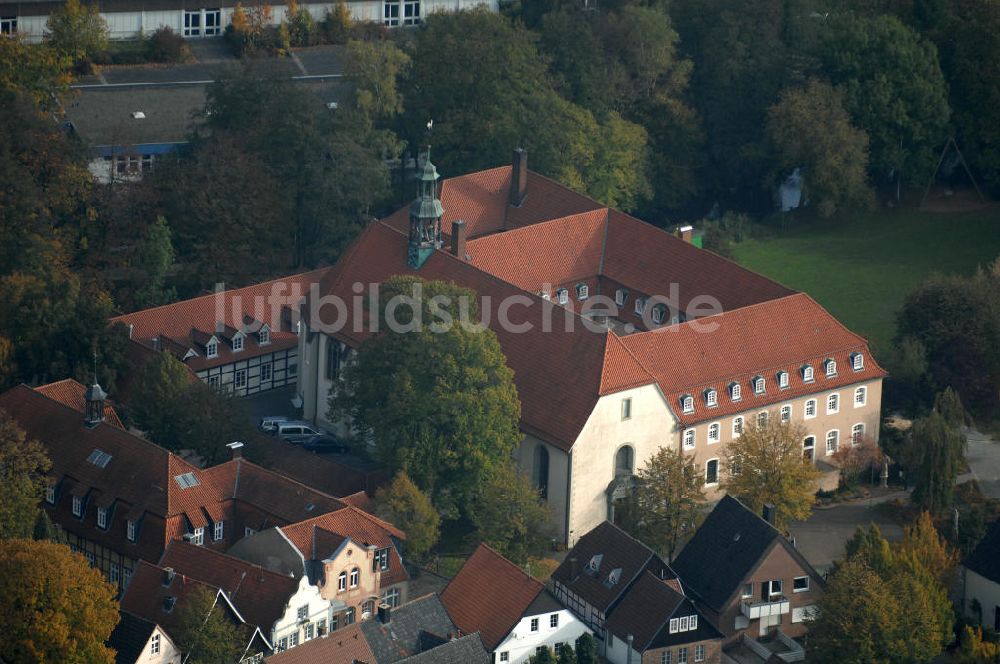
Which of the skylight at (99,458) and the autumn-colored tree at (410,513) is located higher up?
the skylight at (99,458)

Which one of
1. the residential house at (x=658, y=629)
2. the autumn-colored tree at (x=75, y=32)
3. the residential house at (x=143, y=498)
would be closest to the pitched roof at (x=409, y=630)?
the residential house at (x=658, y=629)

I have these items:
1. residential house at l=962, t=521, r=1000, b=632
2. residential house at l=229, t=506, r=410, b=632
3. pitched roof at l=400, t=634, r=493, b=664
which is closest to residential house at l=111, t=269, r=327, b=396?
residential house at l=229, t=506, r=410, b=632

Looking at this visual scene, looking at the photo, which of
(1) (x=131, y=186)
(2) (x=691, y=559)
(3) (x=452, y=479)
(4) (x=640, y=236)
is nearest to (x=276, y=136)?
(1) (x=131, y=186)

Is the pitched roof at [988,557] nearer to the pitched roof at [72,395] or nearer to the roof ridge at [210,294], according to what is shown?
the pitched roof at [72,395]

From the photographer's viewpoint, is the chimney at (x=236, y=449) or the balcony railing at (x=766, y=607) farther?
the chimney at (x=236, y=449)

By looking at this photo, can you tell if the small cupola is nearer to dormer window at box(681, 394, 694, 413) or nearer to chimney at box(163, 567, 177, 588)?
chimney at box(163, 567, 177, 588)

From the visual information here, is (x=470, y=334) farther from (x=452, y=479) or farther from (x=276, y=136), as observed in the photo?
(x=276, y=136)
